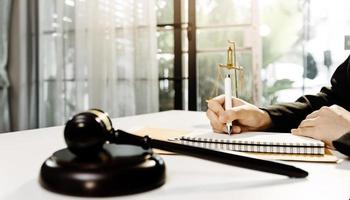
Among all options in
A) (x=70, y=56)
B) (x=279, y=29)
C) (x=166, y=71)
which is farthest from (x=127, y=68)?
(x=279, y=29)

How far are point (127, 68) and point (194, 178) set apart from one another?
2.19m

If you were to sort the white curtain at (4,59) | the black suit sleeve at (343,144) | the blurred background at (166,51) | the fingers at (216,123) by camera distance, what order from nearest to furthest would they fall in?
the black suit sleeve at (343,144) → the fingers at (216,123) → the blurred background at (166,51) → the white curtain at (4,59)

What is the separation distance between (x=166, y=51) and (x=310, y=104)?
1.75m

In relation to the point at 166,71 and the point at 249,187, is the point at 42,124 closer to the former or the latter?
the point at 166,71

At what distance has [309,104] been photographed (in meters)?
1.03

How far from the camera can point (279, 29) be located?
8.52 feet

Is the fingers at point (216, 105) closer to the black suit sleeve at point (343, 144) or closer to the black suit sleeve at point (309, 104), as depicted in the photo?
the black suit sleeve at point (309, 104)

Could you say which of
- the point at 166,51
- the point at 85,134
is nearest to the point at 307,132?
the point at 85,134

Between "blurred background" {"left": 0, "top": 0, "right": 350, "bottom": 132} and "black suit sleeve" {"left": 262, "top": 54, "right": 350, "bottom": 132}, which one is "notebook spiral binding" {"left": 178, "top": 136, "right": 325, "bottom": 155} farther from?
"blurred background" {"left": 0, "top": 0, "right": 350, "bottom": 132}

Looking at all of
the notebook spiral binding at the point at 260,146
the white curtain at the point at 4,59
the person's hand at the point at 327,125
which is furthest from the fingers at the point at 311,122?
the white curtain at the point at 4,59

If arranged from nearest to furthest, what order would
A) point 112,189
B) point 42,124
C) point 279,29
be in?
point 112,189
point 279,29
point 42,124

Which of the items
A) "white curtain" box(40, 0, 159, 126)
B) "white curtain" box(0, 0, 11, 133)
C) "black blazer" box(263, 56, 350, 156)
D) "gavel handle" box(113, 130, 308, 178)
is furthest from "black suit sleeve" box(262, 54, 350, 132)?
"white curtain" box(0, 0, 11, 133)

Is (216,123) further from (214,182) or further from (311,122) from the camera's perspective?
(214,182)

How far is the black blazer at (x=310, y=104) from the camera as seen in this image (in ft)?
3.06
